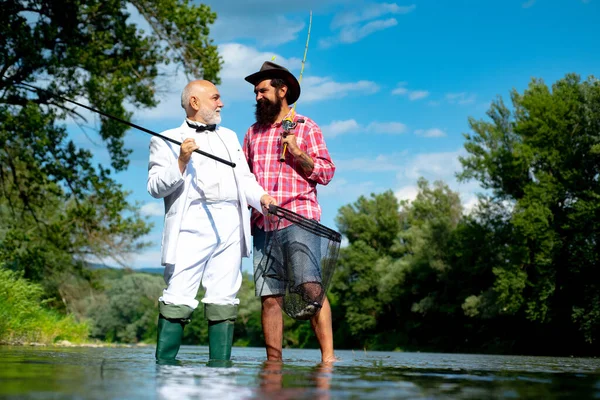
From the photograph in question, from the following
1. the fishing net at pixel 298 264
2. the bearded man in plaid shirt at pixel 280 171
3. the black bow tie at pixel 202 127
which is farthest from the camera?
the bearded man in plaid shirt at pixel 280 171

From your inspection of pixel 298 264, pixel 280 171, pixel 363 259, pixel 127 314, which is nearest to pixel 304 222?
pixel 298 264

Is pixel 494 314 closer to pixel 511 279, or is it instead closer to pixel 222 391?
pixel 511 279

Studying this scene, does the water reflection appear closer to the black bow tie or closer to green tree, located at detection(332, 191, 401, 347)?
the black bow tie

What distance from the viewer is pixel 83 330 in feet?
61.5

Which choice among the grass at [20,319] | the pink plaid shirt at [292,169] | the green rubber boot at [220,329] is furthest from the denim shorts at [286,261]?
the grass at [20,319]

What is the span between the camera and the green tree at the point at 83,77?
16516mm

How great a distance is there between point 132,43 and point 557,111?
1043 inches

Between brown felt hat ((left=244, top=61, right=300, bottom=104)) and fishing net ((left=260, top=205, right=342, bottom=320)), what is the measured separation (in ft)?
3.89

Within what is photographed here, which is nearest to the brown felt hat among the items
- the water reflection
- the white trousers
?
the white trousers

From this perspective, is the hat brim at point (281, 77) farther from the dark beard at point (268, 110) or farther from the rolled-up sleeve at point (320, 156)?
the rolled-up sleeve at point (320, 156)

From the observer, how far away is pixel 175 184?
5.63m

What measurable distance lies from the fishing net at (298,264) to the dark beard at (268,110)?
Result: 912mm

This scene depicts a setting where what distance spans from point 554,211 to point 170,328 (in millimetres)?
35428

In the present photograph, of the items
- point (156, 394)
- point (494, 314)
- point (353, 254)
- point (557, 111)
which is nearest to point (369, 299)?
point (353, 254)
